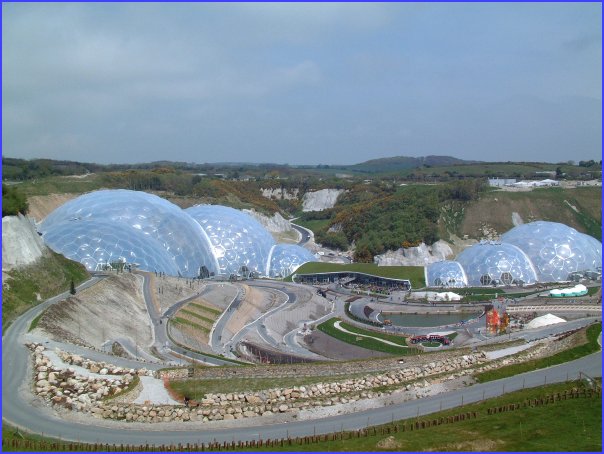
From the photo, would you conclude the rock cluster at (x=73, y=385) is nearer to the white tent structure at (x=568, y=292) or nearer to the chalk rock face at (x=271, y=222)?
the white tent structure at (x=568, y=292)

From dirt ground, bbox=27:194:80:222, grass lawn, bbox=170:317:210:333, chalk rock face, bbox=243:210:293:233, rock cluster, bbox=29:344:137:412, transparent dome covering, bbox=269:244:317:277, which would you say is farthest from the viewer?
chalk rock face, bbox=243:210:293:233

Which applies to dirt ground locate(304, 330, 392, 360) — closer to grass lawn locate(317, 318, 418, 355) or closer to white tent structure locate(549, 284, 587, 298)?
grass lawn locate(317, 318, 418, 355)

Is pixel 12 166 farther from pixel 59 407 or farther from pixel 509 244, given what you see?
pixel 59 407

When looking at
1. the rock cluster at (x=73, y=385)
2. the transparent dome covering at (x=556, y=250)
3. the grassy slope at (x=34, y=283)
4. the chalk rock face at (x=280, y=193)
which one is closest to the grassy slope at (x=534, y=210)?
the transparent dome covering at (x=556, y=250)

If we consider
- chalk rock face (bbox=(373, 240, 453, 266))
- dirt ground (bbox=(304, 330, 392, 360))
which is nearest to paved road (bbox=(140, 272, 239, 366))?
dirt ground (bbox=(304, 330, 392, 360))

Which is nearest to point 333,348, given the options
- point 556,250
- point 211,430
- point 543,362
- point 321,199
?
point 543,362
